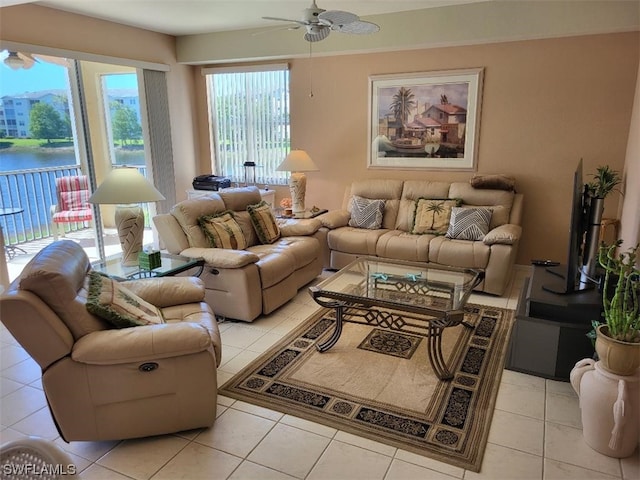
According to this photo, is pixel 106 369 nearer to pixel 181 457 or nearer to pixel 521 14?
pixel 181 457

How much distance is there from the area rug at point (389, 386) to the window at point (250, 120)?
9.95 ft

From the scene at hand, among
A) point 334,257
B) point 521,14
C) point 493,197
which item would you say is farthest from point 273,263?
point 521,14

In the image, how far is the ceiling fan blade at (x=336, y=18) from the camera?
2895mm

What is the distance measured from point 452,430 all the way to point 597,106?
3576 mm

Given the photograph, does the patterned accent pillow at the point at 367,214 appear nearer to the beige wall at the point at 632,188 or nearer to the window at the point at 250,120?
the window at the point at 250,120

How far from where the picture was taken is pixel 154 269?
10.6ft

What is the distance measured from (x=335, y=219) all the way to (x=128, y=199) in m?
2.35

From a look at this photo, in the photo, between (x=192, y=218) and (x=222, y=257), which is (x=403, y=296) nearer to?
(x=222, y=257)

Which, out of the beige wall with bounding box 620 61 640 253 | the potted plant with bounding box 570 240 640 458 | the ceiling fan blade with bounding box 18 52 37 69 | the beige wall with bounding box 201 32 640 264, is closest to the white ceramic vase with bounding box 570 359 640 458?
the potted plant with bounding box 570 240 640 458

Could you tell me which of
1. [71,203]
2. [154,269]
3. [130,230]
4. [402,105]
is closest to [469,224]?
[402,105]

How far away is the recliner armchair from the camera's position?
6.37 ft

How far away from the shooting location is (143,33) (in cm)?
520

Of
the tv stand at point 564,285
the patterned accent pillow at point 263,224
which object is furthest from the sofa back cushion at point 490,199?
the patterned accent pillow at point 263,224

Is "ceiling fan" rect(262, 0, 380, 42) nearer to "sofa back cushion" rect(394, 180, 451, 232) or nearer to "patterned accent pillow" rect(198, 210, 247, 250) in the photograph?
"patterned accent pillow" rect(198, 210, 247, 250)
